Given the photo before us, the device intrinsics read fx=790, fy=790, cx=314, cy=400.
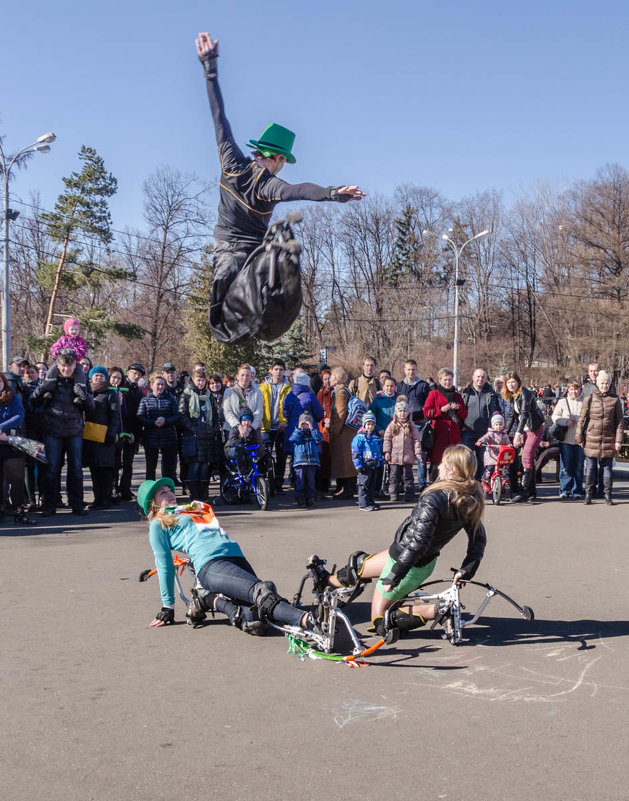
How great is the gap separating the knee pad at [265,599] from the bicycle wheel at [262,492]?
5978 mm

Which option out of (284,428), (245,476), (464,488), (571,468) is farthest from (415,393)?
(464,488)

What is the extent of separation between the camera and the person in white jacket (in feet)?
43.5

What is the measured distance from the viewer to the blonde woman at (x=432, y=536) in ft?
18.1

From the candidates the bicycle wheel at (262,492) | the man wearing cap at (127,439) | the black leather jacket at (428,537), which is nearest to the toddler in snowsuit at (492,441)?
the bicycle wheel at (262,492)

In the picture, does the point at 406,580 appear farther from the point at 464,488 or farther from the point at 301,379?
the point at 301,379

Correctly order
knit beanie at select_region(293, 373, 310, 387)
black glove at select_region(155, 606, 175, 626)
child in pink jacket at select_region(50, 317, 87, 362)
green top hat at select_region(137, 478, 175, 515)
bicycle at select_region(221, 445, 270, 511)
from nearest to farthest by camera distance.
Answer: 1. black glove at select_region(155, 606, 175, 626)
2. green top hat at select_region(137, 478, 175, 515)
3. child in pink jacket at select_region(50, 317, 87, 362)
4. bicycle at select_region(221, 445, 270, 511)
5. knit beanie at select_region(293, 373, 310, 387)

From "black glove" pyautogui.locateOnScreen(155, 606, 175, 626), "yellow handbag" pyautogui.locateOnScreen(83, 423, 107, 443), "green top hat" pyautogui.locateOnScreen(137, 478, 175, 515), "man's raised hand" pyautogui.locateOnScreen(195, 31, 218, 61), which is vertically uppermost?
"man's raised hand" pyautogui.locateOnScreen(195, 31, 218, 61)

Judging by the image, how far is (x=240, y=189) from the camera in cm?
496

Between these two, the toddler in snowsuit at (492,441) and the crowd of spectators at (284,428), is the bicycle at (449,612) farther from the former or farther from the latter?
the toddler in snowsuit at (492,441)

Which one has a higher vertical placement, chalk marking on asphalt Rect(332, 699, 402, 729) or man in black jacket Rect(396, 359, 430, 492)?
man in black jacket Rect(396, 359, 430, 492)

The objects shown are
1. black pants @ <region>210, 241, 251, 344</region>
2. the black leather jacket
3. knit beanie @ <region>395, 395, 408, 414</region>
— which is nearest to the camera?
black pants @ <region>210, 241, 251, 344</region>

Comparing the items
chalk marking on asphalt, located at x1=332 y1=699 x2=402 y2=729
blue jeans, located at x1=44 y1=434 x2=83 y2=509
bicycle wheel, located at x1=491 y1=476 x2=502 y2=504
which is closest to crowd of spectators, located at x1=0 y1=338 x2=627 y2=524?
blue jeans, located at x1=44 y1=434 x2=83 y2=509

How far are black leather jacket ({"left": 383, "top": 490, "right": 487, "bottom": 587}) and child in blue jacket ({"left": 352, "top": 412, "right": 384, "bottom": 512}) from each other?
19.4 ft

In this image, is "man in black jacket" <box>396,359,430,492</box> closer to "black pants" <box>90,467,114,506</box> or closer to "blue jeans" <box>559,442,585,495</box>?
"blue jeans" <box>559,442,585,495</box>
